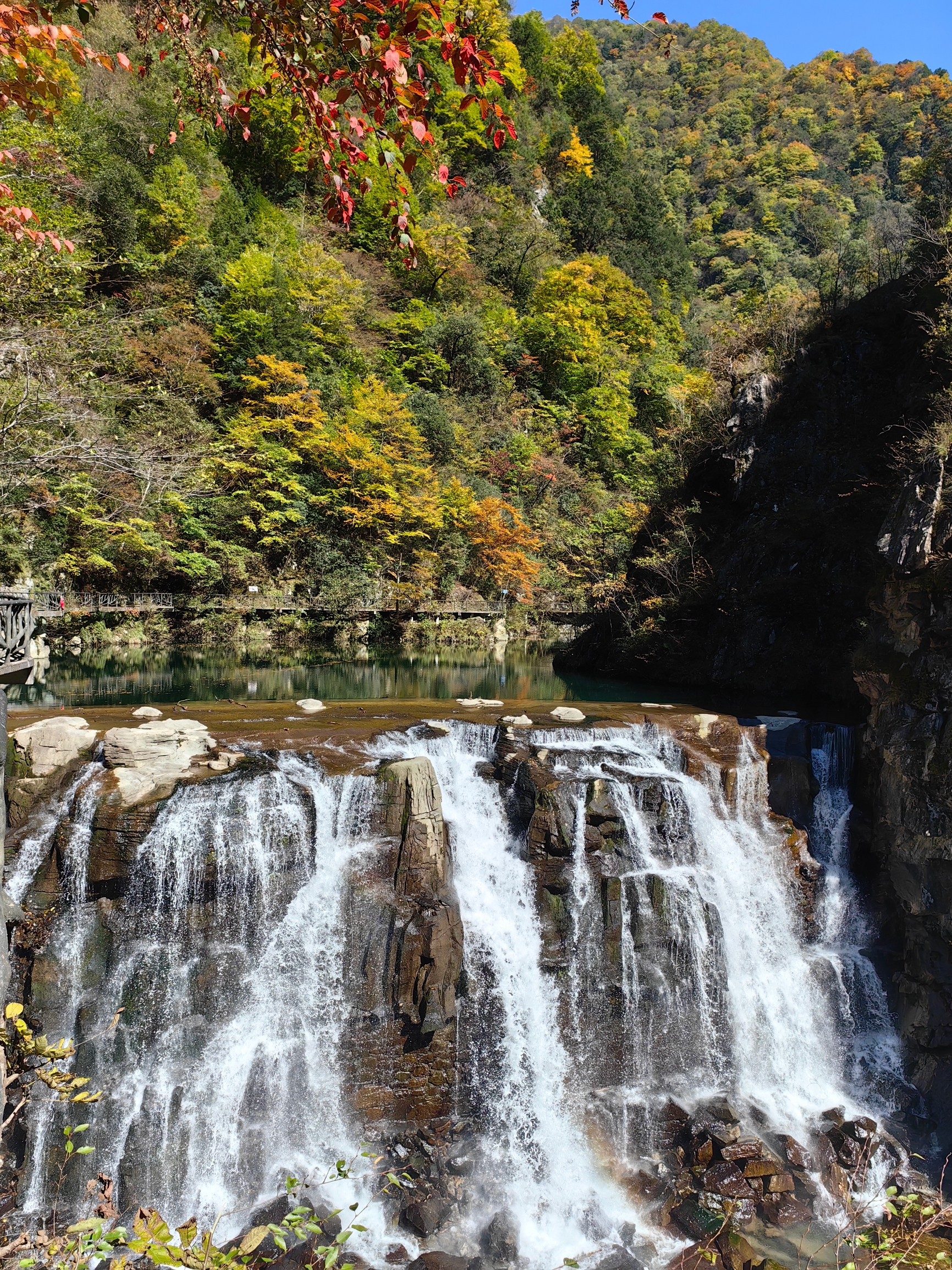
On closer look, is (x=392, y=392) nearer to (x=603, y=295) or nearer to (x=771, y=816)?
(x=603, y=295)

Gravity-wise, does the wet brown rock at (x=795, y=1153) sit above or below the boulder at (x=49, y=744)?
below

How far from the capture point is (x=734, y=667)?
16.7 metres

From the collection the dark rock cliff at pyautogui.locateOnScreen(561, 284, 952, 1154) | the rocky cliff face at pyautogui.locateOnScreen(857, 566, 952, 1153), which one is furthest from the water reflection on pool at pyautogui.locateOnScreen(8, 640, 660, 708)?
the rocky cliff face at pyautogui.locateOnScreen(857, 566, 952, 1153)

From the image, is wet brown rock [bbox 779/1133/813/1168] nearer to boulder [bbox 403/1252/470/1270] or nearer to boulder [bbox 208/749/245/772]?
boulder [bbox 403/1252/470/1270]

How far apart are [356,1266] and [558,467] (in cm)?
3021

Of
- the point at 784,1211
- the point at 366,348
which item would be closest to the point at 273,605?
the point at 366,348

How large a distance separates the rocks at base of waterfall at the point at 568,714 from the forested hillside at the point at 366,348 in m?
7.38

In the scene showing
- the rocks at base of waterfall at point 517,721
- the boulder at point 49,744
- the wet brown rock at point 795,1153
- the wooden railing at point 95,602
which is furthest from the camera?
the wooden railing at point 95,602

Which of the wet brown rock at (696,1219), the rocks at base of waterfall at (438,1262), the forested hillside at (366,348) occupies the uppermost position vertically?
the forested hillside at (366,348)

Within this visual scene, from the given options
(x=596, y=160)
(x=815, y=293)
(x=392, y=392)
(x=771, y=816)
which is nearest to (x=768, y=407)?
(x=815, y=293)

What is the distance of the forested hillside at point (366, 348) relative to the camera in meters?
18.4

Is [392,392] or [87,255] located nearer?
[87,255]

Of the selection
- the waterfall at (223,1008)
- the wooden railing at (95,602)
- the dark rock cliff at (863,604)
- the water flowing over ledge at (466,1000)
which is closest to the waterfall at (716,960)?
the water flowing over ledge at (466,1000)

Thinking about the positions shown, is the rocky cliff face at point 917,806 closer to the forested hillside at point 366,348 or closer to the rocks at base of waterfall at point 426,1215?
the rocks at base of waterfall at point 426,1215
